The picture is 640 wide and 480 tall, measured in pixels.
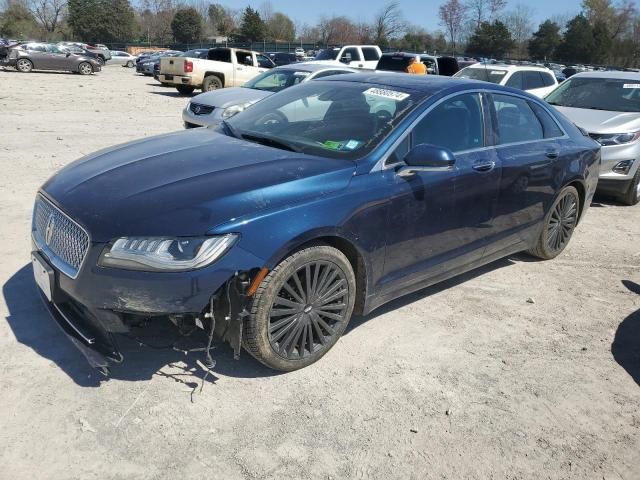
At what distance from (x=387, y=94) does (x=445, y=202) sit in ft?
2.91

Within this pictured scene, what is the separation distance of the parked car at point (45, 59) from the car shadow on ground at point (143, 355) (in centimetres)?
2827

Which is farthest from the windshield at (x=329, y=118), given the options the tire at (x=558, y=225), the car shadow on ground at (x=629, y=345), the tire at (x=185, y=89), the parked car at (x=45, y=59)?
the parked car at (x=45, y=59)

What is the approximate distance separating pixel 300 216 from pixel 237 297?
21.8 inches

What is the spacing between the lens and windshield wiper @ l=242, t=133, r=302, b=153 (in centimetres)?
380

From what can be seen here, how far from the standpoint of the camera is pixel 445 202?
394 centimetres

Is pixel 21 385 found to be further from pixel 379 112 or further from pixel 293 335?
pixel 379 112

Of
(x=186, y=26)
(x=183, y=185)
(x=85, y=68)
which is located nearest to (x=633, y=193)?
(x=183, y=185)

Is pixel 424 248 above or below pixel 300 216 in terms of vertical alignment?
below

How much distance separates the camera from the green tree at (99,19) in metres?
71.9

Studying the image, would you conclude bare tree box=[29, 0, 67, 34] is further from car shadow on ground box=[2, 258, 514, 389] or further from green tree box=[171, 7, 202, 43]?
car shadow on ground box=[2, 258, 514, 389]

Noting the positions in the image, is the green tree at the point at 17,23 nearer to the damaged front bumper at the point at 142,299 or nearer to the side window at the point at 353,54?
the side window at the point at 353,54

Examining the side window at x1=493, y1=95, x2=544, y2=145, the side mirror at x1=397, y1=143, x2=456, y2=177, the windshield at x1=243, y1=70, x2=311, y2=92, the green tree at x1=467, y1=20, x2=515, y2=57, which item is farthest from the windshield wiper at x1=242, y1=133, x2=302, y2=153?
the green tree at x1=467, y1=20, x2=515, y2=57

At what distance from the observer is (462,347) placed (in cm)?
388

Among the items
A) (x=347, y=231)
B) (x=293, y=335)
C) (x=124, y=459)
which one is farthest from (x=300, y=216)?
(x=124, y=459)
